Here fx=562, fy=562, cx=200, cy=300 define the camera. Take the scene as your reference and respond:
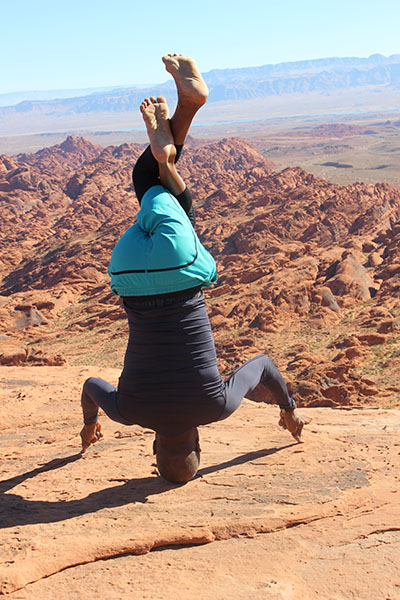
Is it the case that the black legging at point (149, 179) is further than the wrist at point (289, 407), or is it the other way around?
the wrist at point (289, 407)

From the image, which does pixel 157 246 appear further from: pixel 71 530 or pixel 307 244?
pixel 307 244

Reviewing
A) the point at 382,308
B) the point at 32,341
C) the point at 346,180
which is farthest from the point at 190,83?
the point at 346,180

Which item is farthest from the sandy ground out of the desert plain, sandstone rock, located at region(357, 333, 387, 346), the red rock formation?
sandstone rock, located at region(357, 333, 387, 346)

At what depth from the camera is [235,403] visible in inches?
110

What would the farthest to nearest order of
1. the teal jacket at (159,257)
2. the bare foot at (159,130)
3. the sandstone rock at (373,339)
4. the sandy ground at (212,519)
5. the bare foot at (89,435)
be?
1. the sandstone rock at (373,339)
2. the bare foot at (89,435)
3. the bare foot at (159,130)
4. the teal jacket at (159,257)
5. the sandy ground at (212,519)

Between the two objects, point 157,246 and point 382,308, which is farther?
point 382,308

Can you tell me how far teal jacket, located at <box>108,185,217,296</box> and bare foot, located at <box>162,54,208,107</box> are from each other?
0.61 meters

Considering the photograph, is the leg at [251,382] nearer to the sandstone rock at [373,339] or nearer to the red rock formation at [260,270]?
the red rock formation at [260,270]

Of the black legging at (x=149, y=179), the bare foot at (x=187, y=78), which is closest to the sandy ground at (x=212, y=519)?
the black legging at (x=149, y=179)

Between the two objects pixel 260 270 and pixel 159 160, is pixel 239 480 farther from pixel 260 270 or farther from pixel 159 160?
pixel 260 270

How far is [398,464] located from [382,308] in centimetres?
1405

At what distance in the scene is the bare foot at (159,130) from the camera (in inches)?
107

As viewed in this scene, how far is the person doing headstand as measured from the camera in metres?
2.48

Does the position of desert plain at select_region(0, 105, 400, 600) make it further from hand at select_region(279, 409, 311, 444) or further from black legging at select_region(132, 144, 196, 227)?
black legging at select_region(132, 144, 196, 227)
